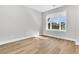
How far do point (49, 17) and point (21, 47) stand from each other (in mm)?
688

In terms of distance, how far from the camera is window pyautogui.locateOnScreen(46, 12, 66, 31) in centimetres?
153

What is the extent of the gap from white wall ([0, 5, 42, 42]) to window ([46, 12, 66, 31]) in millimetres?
158

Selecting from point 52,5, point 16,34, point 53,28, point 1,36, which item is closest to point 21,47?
point 16,34

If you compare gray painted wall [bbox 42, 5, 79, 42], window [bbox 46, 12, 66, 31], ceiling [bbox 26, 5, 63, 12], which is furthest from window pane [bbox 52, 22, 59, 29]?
ceiling [bbox 26, 5, 63, 12]

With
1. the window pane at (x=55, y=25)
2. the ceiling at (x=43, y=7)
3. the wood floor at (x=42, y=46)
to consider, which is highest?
the ceiling at (x=43, y=7)

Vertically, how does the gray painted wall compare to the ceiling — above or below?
below

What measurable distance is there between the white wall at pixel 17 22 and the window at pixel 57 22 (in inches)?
6.2

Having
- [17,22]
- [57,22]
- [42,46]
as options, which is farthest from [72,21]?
[17,22]

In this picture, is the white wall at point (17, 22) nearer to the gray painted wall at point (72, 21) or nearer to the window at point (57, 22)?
the window at point (57, 22)

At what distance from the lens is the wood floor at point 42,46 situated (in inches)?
60.3

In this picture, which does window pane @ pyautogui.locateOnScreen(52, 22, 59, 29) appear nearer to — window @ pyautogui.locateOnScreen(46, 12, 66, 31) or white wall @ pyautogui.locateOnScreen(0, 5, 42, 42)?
window @ pyautogui.locateOnScreen(46, 12, 66, 31)

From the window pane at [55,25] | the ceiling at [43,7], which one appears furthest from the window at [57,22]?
the ceiling at [43,7]

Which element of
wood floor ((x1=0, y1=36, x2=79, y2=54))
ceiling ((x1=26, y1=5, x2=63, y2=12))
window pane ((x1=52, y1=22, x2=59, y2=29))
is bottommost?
wood floor ((x1=0, y1=36, x2=79, y2=54))
